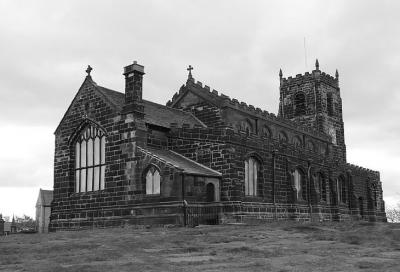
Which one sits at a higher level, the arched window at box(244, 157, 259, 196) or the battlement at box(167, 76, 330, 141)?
the battlement at box(167, 76, 330, 141)

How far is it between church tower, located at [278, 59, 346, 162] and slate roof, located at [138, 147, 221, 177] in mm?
27235

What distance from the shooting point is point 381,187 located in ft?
186

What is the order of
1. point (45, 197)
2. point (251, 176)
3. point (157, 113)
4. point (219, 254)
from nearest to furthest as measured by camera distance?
point (219, 254), point (251, 176), point (157, 113), point (45, 197)

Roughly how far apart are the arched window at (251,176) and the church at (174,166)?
0.23 feet

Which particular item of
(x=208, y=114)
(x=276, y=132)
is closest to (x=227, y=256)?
(x=208, y=114)

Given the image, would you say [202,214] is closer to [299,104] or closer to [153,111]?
[153,111]

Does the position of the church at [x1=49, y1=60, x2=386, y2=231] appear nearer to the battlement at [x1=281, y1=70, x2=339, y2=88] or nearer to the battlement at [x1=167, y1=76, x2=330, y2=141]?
the battlement at [x1=167, y1=76, x2=330, y2=141]

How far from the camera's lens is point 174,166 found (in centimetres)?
2648

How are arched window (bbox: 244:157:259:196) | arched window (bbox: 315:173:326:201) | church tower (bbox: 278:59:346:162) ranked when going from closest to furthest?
1. arched window (bbox: 244:157:259:196)
2. arched window (bbox: 315:173:326:201)
3. church tower (bbox: 278:59:346:162)

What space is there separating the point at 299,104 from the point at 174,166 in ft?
110

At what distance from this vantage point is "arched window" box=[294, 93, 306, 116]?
56.3 m

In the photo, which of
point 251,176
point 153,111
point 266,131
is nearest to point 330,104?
point 266,131

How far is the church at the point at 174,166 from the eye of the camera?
27.9m

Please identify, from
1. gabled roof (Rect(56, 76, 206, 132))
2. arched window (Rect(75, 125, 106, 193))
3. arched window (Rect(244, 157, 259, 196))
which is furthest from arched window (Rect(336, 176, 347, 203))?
arched window (Rect(75, 125, 106, 193))
